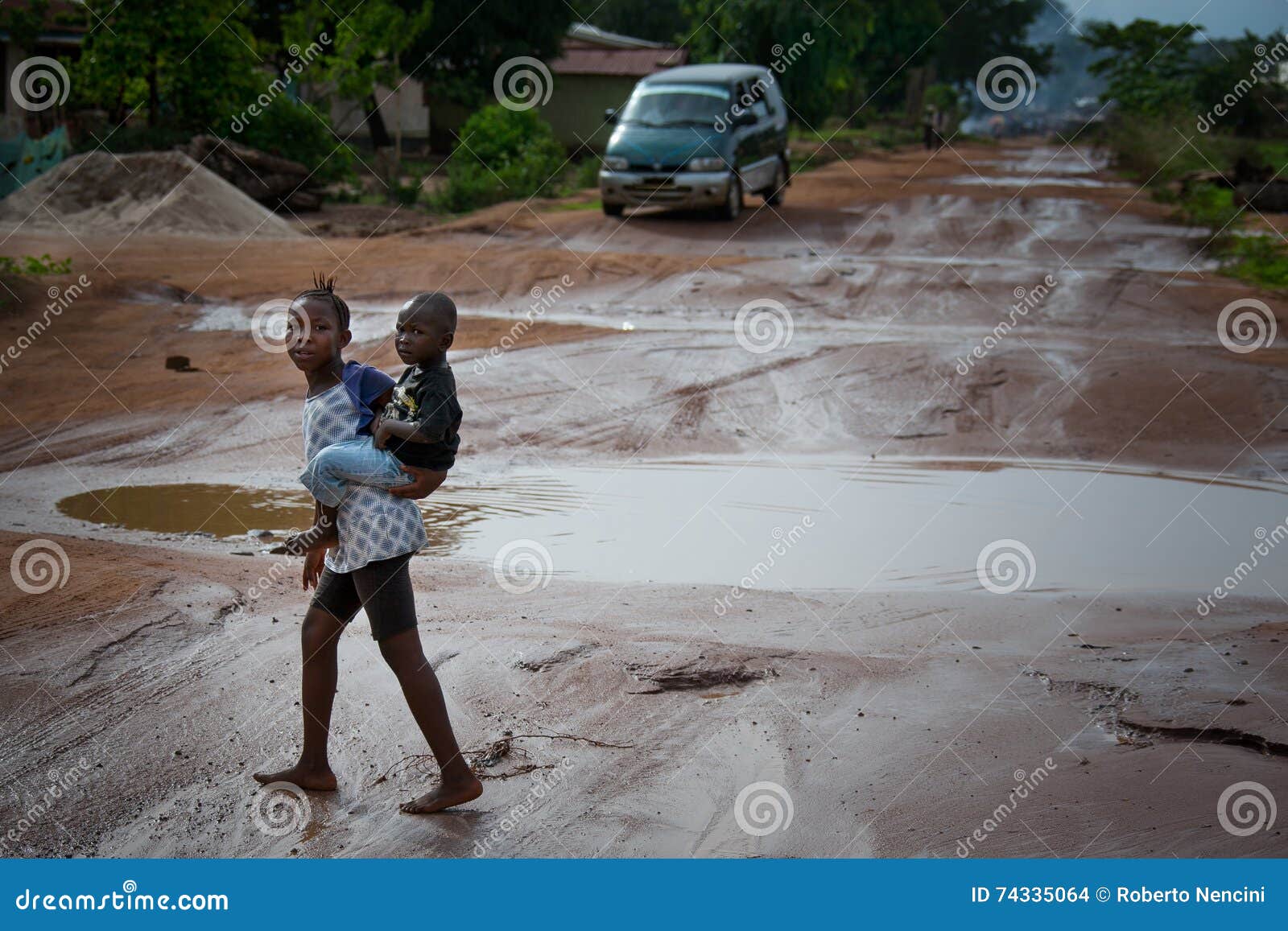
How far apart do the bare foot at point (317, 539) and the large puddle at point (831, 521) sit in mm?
2544

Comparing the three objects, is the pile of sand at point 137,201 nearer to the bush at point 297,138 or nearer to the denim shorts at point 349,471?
the bush at point 297,138

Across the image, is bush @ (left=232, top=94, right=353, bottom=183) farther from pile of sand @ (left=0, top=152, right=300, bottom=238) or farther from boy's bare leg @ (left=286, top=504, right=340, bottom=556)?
boy's bare leg @ (left=286, top=504, right=340, bottom=556)

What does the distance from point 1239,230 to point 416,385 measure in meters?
17.8

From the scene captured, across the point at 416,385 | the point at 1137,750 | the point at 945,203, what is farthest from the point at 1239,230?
the point at 416,385

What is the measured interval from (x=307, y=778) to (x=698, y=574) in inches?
117

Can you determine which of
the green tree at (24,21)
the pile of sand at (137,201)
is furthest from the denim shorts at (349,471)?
the green tree at (24,21)

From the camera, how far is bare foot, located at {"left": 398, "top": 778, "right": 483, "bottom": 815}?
12.0ft

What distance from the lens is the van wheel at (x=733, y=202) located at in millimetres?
18734

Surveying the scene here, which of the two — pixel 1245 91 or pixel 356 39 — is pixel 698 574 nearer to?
pixel 356 39

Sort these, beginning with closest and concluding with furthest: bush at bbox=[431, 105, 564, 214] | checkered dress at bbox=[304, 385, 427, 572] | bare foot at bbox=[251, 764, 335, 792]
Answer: checkered dress at bbox=[304, 385, 427, 572] → bare foot at bbox=[251, 764, 335, 792] → bush at bbox=[431, 105, 564, 214]

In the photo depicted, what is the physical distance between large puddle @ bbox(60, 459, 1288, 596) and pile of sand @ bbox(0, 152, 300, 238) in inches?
442

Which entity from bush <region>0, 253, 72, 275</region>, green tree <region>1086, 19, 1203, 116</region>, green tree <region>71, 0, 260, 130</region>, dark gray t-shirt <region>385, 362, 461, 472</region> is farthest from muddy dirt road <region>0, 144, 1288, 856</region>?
green tree <region>1086, 19, 1203, 116</region>

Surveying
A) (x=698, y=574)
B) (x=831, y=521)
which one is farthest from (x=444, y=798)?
(x=831, y=521)

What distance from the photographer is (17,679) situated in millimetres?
4387
